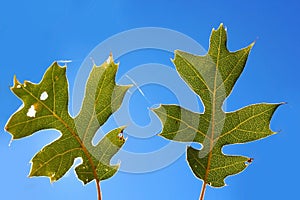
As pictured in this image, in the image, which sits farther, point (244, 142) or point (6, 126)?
point (244, 142)

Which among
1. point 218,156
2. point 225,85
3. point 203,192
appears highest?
point 225,85

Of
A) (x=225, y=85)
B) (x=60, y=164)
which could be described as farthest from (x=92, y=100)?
(x=225, y=85)

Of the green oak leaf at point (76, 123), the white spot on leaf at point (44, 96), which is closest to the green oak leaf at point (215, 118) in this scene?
the green oak leaf at point (76, 123)

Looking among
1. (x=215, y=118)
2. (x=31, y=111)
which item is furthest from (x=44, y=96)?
(x=215, y=118)

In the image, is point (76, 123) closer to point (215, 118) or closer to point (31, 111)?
point (31, 111)

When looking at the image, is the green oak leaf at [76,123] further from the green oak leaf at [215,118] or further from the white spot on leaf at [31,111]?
the green oak leaf at [215,118]

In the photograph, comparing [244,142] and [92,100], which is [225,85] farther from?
[92,100]

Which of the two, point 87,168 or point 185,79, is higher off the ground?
point 185,79
